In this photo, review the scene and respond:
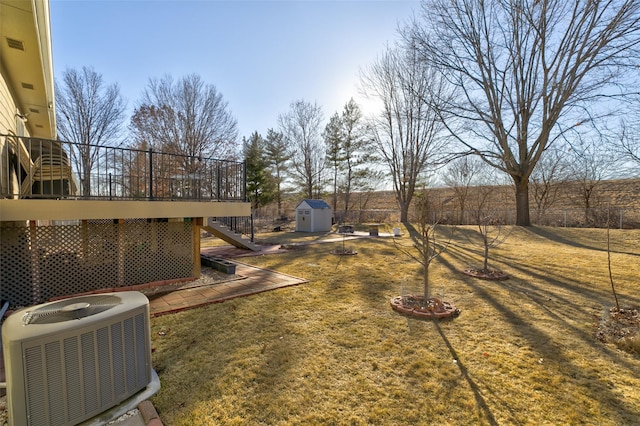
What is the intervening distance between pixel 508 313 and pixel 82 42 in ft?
55.4

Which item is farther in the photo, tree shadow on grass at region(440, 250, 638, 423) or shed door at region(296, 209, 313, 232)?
shed door at region(296, 209, 313, 232)

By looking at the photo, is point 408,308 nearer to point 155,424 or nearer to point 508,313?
point 508,313

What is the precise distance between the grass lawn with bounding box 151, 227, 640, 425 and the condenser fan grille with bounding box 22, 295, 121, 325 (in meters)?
0.94

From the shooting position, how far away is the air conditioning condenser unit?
177cm

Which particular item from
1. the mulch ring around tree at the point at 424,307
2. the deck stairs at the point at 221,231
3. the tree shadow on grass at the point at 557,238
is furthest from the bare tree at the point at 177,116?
the tree shadow on grass at the point at 557,238

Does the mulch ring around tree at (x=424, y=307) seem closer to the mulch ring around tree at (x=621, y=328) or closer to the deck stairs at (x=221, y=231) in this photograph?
the mulch ring around tree at (x=621, y=328)

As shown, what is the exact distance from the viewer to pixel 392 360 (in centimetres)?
310

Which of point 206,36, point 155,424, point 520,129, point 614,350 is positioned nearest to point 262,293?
point 155,424

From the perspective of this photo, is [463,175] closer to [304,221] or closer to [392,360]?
[304,221]

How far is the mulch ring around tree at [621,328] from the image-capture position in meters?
3.34

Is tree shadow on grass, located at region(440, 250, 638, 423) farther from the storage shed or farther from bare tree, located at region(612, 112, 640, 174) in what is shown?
the storage shed

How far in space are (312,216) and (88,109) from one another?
59.3 ft

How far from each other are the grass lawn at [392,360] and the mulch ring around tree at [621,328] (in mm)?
120

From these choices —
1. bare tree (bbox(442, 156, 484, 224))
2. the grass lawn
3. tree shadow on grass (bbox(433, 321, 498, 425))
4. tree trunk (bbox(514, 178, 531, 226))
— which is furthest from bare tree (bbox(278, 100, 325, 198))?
tree shadow on grass (bbox(433, 321, 498, 425))
